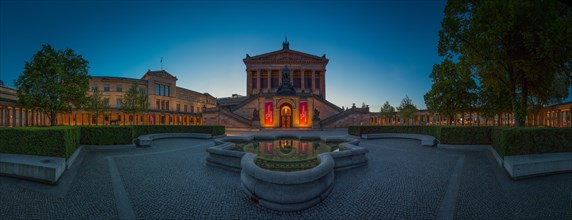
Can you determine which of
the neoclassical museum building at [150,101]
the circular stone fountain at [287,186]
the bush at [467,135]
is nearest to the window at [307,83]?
the neoclassical museum building at [150,101]

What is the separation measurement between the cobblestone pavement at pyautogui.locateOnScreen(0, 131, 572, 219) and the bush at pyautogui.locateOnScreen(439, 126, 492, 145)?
534 centimetres

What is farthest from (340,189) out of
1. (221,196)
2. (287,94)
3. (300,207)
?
(287,94)

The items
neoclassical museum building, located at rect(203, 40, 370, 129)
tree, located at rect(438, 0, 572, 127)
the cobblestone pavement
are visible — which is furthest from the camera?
neoclassical museum building, located at rect(203, 40, 370, 129)

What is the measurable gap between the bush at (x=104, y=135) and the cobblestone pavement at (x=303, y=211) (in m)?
5.72

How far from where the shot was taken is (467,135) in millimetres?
13367

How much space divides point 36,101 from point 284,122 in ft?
102

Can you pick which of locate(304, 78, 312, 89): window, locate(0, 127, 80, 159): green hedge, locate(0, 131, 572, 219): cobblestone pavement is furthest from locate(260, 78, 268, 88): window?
locate(0, 131, 572, 219): cobblestone pavement

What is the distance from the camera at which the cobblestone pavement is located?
4871 mm

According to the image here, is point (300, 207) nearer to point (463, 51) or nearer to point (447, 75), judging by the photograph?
point (463, 51)

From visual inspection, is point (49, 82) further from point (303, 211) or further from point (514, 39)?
point (514, 39)

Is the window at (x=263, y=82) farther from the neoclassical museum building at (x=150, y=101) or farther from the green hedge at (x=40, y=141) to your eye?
the green hedge at (x=40, y=141)

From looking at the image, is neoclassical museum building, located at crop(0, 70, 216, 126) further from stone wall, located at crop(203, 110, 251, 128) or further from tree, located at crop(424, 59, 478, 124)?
tree, located at crop(424, 59, 478, 124)

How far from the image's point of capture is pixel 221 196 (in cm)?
589

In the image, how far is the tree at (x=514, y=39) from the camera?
31.2ft
